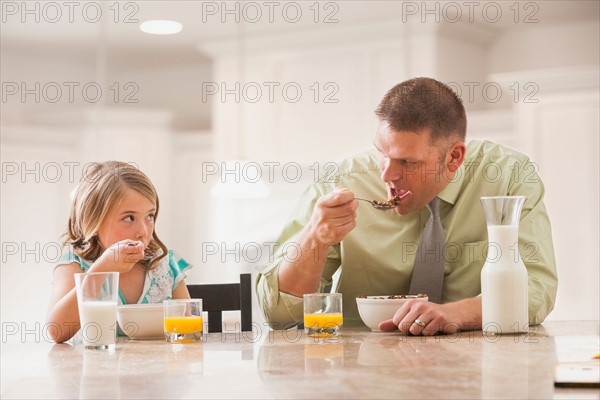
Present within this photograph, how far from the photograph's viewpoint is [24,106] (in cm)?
640

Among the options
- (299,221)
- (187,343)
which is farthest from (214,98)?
(187,343)

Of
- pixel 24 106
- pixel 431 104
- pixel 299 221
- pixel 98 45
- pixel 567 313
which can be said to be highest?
pixel 98 45

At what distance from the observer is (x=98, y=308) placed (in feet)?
5.32

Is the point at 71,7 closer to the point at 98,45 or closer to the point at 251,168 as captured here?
the point at 98,45

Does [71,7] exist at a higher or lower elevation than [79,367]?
higher

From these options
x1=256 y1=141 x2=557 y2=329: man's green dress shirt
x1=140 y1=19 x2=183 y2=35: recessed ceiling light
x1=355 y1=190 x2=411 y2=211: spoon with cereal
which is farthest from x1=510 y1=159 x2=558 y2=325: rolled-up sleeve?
x1=140 y1=19 x2=183 y2=35: recessed ceiling light

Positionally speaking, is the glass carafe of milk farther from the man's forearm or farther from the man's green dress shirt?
the man's forearm

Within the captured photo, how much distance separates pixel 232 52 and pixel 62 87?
145 centimetres

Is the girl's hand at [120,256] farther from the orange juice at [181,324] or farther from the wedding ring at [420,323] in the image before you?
the wedding ring at [420,323]

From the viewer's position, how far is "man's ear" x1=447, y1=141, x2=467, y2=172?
6.94 ft

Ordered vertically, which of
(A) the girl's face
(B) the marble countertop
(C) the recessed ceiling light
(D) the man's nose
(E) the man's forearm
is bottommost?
(B) the marble countertop

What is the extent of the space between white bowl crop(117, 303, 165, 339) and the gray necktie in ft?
2.02

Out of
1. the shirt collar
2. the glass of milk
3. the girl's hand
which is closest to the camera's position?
the glass of milk

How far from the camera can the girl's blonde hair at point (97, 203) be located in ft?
6.51
